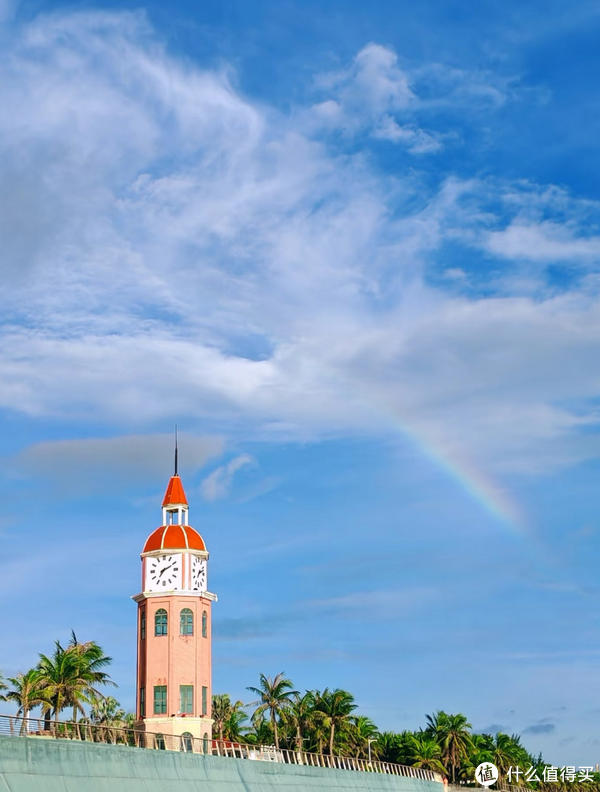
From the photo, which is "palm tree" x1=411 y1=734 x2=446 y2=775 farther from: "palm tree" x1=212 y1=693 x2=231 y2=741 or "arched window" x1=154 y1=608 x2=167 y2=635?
"arched window" x1=154 y1=608 x2=167 y2=635

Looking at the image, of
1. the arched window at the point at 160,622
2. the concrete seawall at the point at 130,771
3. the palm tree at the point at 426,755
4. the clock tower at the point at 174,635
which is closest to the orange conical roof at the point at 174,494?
the clock tower at the point at 174,635

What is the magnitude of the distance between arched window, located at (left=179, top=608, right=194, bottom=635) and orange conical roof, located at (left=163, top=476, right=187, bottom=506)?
9039 mm

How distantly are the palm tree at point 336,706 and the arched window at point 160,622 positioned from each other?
1564 inches

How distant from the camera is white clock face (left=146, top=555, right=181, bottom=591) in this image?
73.2 metres

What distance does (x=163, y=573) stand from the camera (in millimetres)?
73812

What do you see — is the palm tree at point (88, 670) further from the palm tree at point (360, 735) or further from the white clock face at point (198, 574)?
the palm tree at point (360, 735)

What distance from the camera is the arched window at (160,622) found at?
72125 millimetres

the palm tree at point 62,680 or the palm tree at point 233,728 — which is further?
the palm tree at point 233,728

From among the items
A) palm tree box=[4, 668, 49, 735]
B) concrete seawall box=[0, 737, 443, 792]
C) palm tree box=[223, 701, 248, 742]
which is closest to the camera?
concrete seawall box=[0, 737, 443, 792]

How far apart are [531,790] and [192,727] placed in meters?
86.4

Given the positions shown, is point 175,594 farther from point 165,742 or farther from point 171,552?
point 165,742

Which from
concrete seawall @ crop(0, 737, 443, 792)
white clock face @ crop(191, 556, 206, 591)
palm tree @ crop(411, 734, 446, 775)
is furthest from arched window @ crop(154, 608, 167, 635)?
palm tree @ crop(411, 734, 446, 775)

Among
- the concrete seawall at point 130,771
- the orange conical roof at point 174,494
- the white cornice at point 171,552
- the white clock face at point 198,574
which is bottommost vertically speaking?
the concrete seawall at point 130,771

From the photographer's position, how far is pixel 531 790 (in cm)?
13988
